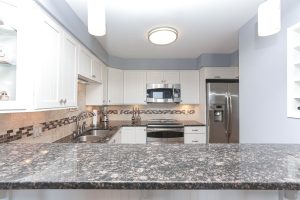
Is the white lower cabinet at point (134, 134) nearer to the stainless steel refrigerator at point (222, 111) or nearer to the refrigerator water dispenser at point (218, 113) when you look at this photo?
the stainless steel refrigerator at point (222, 111)

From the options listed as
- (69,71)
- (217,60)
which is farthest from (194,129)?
(69,71)

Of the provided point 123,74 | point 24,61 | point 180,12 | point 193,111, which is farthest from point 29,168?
point 193,111

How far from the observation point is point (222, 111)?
12.0 feet

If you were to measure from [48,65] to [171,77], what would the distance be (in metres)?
3.01

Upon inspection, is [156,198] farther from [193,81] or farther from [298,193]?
[193,81]

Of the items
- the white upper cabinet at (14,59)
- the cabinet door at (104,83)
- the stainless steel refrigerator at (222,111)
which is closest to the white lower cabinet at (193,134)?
the stainless steel refrigerator at (222,111)

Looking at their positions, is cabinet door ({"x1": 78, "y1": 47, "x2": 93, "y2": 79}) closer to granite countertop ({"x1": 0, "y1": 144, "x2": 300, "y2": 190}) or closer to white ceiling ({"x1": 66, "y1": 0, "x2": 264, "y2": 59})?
white ceiling ({"x1": 66, "y1": 0, "x2": 264, "y2": 59})

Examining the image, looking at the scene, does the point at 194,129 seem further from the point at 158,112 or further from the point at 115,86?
the point at 115,86

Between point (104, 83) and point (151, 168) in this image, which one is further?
point (104, 83)

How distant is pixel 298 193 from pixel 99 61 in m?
3.06

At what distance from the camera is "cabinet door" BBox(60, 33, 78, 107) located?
1.79 meters

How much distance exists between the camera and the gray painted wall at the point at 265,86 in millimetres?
1646

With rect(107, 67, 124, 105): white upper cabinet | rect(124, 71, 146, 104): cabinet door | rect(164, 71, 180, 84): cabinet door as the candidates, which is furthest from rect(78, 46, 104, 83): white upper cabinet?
rect(164, 71, 180, 84): cabinet door

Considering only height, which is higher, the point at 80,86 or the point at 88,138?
the point at 80,86
